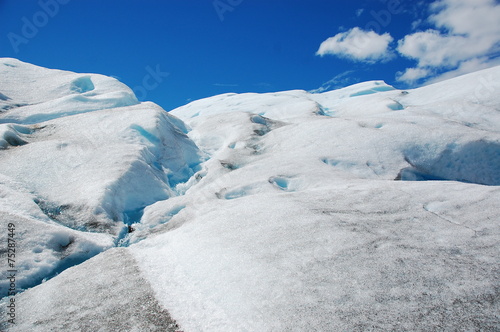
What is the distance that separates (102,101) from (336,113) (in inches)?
566

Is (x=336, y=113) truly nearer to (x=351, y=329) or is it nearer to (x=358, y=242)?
(x=358, y=242)

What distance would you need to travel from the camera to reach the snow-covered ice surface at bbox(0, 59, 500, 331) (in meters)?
3.15

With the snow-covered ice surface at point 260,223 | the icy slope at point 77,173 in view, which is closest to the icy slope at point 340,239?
the snow-covered ice surface at point 260,223

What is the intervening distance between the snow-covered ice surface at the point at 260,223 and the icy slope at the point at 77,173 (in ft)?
0.13

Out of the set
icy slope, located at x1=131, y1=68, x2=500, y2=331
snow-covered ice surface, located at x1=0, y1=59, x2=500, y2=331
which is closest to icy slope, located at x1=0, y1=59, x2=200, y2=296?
snow-covered ice surface, located at x1=0, y1=59, x2=500, y2=331

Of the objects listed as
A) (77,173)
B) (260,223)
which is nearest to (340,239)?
(260,223)

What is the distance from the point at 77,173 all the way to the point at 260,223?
17.8ft

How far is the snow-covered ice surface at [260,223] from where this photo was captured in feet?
10.3

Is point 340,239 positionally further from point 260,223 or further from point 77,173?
point 77,173

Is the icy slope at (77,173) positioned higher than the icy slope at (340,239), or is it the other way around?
the icy slope at (77,173)

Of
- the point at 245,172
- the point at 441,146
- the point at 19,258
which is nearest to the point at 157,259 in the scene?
the point at 19,258

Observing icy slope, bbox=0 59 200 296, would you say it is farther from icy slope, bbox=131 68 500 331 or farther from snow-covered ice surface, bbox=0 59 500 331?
icy slope, bbox=131 68 500 331

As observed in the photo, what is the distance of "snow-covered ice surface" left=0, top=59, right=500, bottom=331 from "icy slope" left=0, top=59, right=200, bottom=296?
0.13ft

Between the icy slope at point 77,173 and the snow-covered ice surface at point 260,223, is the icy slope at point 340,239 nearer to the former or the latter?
the snow-covered ice surface at point 260,223
